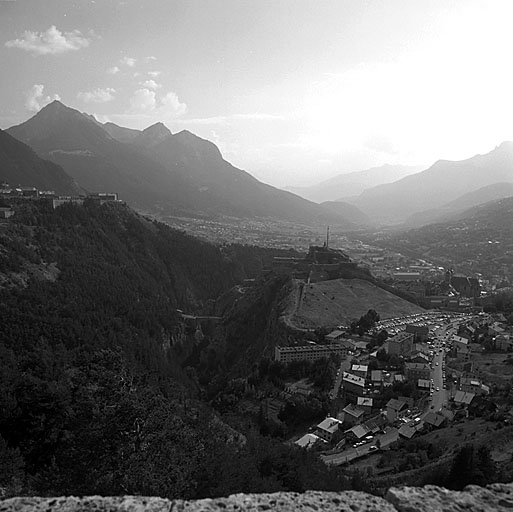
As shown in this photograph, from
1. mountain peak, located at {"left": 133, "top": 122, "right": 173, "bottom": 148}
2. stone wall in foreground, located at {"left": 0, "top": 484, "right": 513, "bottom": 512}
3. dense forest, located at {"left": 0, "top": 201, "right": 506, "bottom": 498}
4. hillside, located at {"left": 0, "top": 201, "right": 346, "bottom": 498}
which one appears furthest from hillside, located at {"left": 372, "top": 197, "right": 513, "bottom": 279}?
mountain peak, located at {"left": 133, "top": 122, "right": 173, "bottom": 148}

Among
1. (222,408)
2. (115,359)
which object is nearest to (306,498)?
(115,359)

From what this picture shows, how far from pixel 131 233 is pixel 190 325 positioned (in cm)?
1712

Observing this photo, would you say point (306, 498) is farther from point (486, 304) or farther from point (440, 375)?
point (486, 304)

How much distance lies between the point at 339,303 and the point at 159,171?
12860 cm

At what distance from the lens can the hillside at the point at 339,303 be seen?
35625 mm

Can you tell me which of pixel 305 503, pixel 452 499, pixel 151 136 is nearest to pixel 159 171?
pixel 151 136

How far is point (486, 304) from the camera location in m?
43.9

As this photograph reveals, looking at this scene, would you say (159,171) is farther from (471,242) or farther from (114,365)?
(114,365)

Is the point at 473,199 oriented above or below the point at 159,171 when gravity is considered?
below

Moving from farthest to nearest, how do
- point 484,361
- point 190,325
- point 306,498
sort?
point 190,325 < point 484,361 < point 306,498

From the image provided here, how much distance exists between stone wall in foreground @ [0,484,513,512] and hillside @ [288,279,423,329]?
99.4ft

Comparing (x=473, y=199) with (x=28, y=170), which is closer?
(x=28, y=170)

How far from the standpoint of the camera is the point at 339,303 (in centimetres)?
3962

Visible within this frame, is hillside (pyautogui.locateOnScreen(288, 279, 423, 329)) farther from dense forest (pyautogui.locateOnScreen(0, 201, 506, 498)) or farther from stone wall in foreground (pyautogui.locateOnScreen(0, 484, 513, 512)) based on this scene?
stone wall in foreground (pyautogui.locateOnScreen(0, 484, 513, 512))
